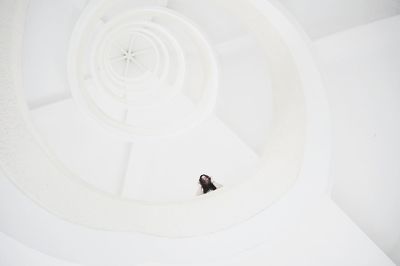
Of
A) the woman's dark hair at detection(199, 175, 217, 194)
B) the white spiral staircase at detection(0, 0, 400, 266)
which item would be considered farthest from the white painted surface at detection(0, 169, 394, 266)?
the woman's dark hair at detection(199, 175, 217, 194)

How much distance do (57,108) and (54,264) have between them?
293 centimetres

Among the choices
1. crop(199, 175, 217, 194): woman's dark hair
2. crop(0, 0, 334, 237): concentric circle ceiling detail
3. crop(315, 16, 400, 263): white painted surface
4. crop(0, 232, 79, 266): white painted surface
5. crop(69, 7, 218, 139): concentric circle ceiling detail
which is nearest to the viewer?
crop(0, 232, 79, 266): white painted surface

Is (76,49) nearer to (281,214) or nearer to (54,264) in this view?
(54,264)

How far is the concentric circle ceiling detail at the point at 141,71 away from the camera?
6.01m

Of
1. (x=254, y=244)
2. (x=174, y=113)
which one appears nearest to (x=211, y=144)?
(x=174, y=113)

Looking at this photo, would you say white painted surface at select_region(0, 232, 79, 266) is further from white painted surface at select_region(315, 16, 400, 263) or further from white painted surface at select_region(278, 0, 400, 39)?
white painted surface at select_region(278, 0, 400, 39)

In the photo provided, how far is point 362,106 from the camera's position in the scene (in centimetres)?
392

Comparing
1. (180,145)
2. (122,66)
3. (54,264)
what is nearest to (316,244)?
(54,264)

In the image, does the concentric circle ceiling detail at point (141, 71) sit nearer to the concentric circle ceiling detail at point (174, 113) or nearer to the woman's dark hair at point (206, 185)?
the concentric circle ceiling detail at point (174, 113)

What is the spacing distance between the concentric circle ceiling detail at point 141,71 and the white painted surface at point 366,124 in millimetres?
2549

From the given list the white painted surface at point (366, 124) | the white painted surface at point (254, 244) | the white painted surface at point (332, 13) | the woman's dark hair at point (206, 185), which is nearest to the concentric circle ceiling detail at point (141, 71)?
the woman's dark hair at point (206, 185)

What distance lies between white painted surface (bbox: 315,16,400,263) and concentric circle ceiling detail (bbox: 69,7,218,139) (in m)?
2.55

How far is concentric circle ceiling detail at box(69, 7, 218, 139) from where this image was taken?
237 inches

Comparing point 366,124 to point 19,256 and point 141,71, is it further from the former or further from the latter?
point 141,71
